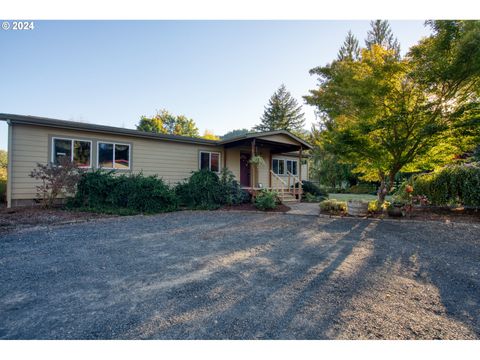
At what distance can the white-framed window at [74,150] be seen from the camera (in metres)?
8.02

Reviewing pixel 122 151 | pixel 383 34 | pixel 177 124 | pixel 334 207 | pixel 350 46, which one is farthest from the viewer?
pixel 177 124

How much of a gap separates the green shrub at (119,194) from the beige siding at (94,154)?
1.53 meters

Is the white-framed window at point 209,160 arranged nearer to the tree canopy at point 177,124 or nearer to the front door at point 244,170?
the front door at point 244,170

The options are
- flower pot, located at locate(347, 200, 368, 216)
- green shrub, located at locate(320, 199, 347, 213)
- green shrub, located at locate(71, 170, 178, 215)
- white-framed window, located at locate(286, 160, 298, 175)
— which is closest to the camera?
flower pot, located at locate(347, 200, 368, 216)

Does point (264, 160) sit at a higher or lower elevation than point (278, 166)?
higher

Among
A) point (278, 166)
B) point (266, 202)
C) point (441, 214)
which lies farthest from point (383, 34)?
point (266, 202)

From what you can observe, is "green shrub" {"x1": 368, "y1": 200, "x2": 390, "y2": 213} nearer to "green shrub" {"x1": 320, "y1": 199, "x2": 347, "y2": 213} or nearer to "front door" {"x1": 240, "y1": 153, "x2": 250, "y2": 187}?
"green shrub" {"x1": 320, "y1": 199, "x2": 347, "y2": 213}

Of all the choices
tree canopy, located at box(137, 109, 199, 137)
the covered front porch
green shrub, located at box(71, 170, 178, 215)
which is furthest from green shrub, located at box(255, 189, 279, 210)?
tree canopy, located at box(137, 109, 199, 137)

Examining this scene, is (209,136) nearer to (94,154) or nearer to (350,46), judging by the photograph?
(350,46)

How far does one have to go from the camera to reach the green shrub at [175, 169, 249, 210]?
898 cm

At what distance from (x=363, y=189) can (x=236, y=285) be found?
20347 millimetres

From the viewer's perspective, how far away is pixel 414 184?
845 cm

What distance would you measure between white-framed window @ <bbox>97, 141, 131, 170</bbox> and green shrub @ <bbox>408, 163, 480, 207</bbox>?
11.6 meters

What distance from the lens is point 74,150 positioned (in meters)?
8.36
